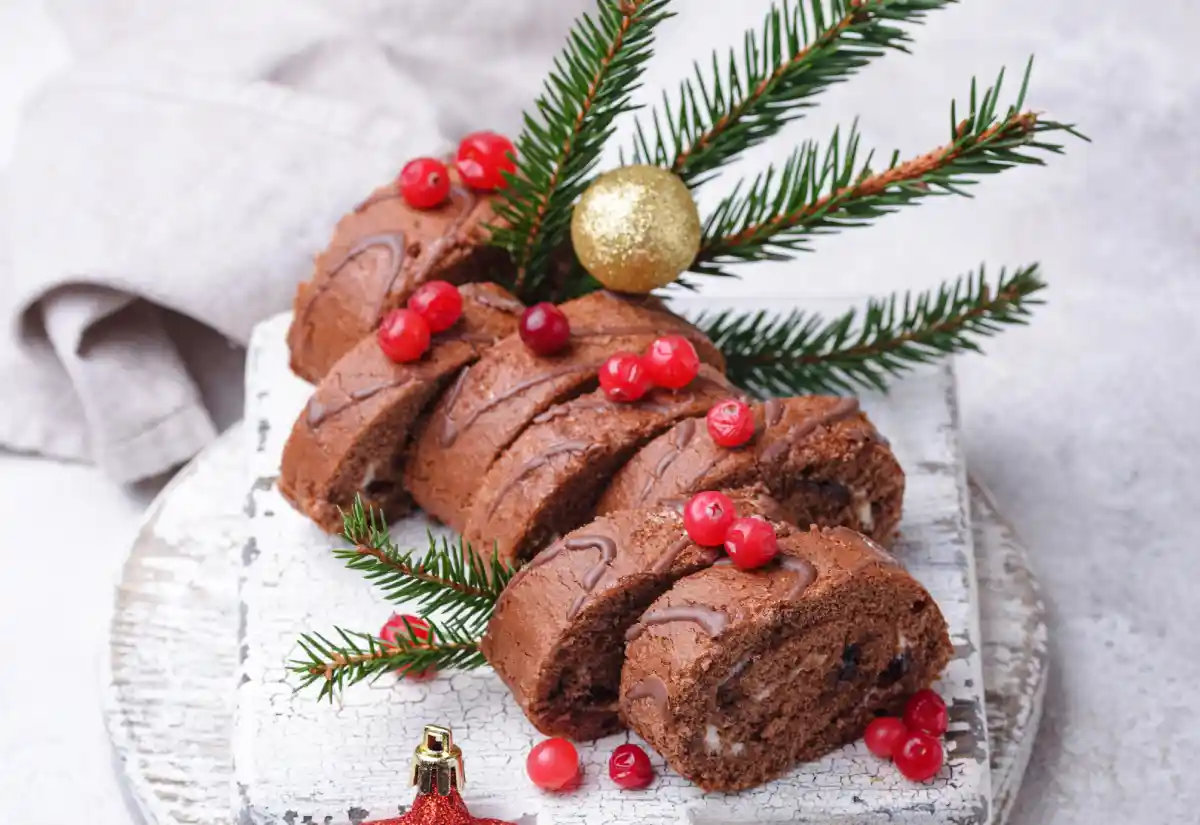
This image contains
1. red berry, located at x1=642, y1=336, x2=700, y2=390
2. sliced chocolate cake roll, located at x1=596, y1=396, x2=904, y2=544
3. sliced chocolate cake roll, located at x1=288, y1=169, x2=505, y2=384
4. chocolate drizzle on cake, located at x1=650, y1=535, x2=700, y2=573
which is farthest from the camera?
sliced chocolate cake roll, located at x1=288, y1=169, x2=505, y2=384

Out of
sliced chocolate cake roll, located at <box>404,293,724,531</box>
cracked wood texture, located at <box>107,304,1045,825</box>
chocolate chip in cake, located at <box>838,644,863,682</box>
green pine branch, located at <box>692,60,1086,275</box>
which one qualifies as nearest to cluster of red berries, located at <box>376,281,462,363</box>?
sliced chocolate cake roll, located at <box>404,293,724,531</box>

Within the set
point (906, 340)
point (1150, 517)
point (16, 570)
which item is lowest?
point (1150, 517)

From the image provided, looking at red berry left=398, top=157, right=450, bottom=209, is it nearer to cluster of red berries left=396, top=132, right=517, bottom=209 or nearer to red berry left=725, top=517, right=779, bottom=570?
cluster of red berries left=396, top=132, right=517, bottom=209

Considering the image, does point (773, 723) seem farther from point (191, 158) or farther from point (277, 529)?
point (191, 158)

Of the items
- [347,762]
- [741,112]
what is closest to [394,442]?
[347,762]

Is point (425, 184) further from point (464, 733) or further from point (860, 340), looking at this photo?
point (464, 733)

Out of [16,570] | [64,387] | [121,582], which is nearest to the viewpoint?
[121,582]
